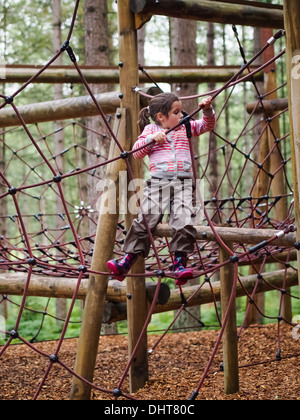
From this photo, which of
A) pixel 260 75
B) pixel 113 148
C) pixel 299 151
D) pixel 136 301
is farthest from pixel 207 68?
pixel 299 151

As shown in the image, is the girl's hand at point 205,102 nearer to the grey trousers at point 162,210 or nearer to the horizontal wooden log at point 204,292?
the grey trousers at point 162,210

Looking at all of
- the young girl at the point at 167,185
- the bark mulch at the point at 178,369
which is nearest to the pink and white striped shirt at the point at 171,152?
the young girl at the point at 167,185

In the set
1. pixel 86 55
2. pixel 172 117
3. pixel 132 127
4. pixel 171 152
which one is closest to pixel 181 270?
pixel 171 152

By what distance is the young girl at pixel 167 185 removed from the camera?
2.40 meters

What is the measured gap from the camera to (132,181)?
261 cm

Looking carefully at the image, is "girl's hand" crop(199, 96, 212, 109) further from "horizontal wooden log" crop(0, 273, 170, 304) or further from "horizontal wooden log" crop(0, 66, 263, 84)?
"horizontal wooden log" crop(0, 66, 263, 84)

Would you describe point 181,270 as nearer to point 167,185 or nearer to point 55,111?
point 167,185

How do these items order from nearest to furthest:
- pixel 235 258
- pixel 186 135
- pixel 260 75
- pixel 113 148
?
pixel 235 258
pixel 186 135
pixel 113 148
pixel 260 75

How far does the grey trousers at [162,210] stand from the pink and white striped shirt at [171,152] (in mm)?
47

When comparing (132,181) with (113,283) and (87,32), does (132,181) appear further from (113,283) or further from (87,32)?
(87,32)

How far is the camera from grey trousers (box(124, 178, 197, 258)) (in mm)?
2414

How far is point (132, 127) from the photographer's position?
2744mm

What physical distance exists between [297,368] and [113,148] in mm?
1739

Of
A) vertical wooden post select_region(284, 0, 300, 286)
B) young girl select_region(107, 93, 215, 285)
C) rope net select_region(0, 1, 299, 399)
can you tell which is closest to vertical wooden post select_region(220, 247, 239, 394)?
rope net select_region(0, 1, 299, 399)
